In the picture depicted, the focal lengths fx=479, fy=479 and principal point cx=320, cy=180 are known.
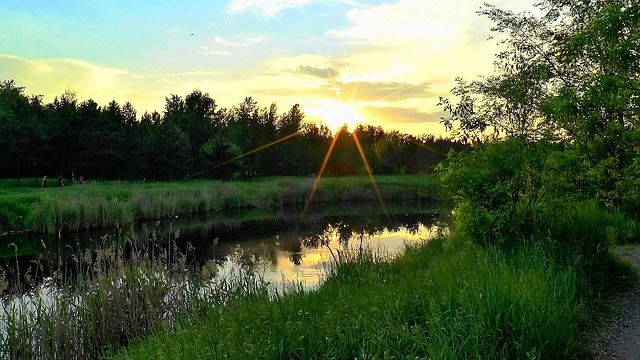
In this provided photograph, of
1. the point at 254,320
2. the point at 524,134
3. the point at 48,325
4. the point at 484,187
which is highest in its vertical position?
the point at 524,134

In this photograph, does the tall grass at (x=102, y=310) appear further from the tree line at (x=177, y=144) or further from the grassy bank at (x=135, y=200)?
the tree line at (x=177, y=144)

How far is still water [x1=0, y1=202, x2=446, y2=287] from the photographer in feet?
49.8

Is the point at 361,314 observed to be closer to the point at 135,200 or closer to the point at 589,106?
the point at 589,106

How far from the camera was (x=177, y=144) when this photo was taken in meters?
56.9

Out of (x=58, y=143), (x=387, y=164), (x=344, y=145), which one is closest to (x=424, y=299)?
(x=58, y=143)

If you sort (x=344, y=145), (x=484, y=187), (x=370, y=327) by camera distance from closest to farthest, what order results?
(x=370, y=327) < (x=484, y=187) < (x=344, y=145)

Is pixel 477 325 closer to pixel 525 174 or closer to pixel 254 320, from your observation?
pixel 254 320

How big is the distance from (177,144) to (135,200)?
2975 centimetres

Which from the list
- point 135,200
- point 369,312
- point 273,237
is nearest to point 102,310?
point 369,312

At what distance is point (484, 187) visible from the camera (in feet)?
27.9

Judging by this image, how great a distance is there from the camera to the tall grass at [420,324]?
4609 mm

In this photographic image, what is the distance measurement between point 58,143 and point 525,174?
5056 cm

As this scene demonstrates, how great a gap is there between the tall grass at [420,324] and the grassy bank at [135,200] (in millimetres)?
6218

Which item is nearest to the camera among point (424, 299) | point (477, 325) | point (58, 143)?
point (477, 325)
